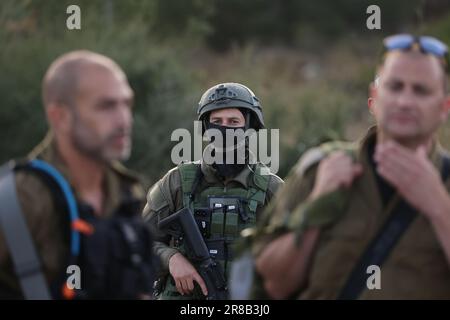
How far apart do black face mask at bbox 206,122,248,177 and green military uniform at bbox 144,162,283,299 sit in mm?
50

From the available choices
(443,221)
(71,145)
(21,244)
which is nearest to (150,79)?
(71,145)

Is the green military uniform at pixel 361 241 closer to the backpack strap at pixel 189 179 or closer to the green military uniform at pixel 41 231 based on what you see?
the green military uniform at pixel 41 231

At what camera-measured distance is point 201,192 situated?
314 inches

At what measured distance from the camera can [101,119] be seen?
14.6 feet

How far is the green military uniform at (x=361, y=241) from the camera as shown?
14.8 feet

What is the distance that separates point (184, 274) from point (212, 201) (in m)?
0.60

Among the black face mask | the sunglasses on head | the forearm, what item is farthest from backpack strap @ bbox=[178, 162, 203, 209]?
the forearm

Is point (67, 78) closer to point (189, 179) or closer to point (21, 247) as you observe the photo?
point (21, 247)

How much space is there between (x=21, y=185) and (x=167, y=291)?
144 inches

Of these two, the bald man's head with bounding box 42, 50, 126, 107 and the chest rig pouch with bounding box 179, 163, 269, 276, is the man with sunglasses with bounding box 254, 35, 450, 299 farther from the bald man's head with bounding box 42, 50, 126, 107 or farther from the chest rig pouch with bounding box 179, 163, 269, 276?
the chest rig pouch with bounding box 179, 163, 269, 276

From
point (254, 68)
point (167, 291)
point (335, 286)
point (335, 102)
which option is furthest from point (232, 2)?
point (335, 286)

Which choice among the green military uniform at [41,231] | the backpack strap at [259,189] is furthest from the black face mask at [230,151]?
the green military uniform at [41,231]

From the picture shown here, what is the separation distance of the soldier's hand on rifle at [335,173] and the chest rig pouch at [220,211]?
10.9 ft
